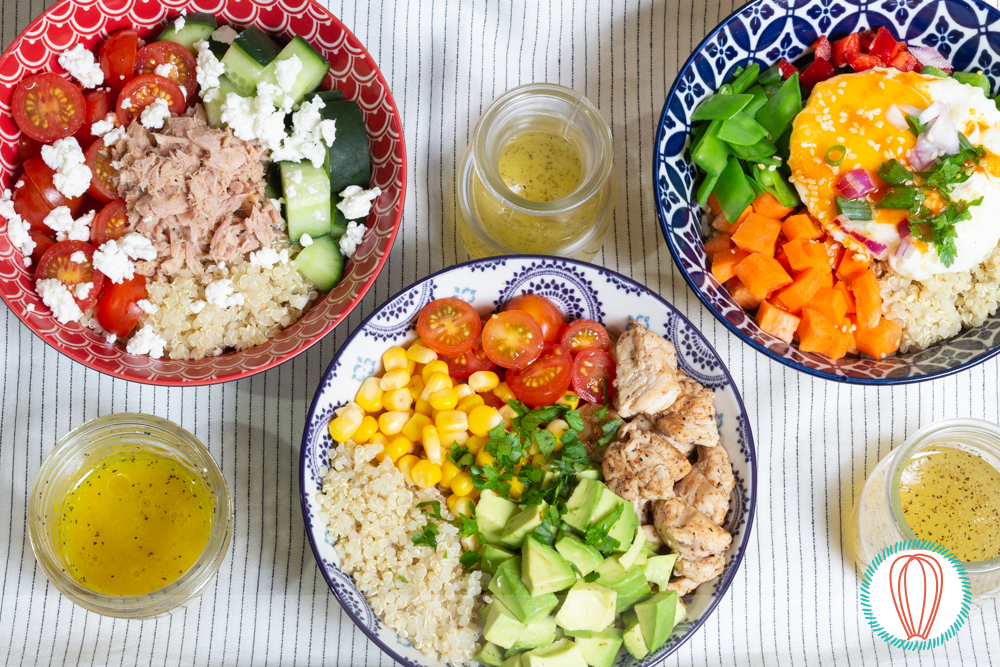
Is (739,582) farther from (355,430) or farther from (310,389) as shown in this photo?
(310,389)

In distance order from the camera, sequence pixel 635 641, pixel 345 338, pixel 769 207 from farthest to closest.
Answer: pixel 345 338
pixel 769 207
pixel 635 641

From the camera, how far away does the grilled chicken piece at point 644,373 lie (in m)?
2.00

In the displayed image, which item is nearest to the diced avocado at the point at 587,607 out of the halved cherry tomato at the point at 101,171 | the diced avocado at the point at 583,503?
the diced avocado at the point at 583,503

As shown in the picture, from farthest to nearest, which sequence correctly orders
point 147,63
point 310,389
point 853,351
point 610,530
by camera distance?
point 310,389 → point 853,351 → point 147,63 → point 610,530

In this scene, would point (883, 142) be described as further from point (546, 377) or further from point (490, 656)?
point (490, 656)

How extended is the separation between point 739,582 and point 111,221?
2204 mm

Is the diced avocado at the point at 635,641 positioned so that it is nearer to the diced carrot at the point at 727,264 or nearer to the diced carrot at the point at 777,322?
the diced carrot at the point at 777,322

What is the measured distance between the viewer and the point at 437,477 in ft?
6.68

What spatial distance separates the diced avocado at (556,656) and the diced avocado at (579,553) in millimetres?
210

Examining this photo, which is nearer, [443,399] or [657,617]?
[657,617]

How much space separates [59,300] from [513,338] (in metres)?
1.21

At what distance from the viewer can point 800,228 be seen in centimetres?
210

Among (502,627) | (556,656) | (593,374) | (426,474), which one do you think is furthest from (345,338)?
(556,656)

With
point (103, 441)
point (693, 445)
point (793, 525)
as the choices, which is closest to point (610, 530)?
point (693, 445)
